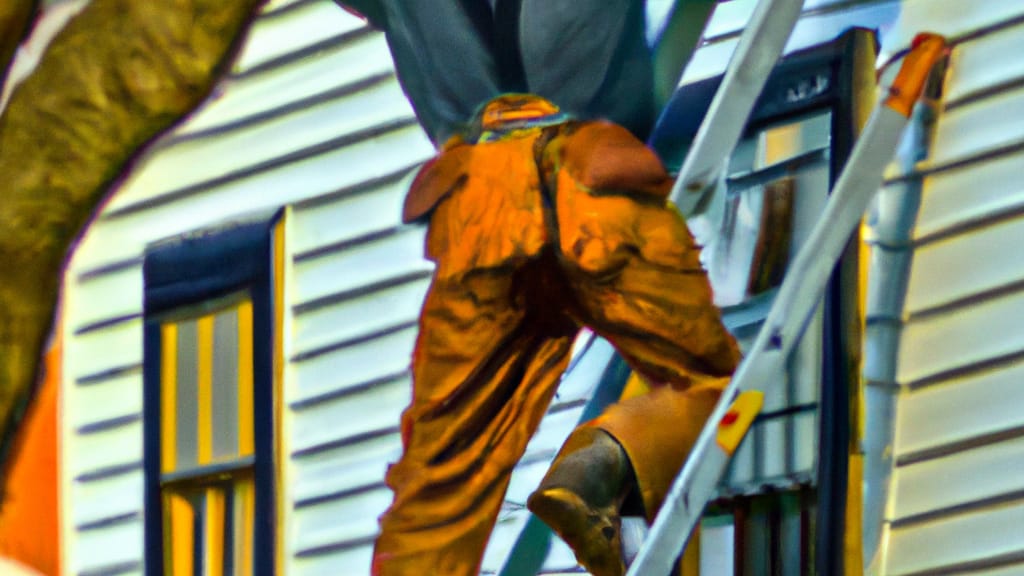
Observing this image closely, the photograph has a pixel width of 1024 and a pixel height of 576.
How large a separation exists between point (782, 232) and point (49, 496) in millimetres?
1283

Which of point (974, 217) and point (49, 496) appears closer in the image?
point (974, 217)

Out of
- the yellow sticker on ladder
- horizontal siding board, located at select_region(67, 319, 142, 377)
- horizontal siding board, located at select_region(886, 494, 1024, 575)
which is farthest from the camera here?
horizontal siding board, located at select_region(67, 319, 142, 377)

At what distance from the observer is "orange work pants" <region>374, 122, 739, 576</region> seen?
2.26 m

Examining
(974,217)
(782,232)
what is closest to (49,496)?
(782,232)

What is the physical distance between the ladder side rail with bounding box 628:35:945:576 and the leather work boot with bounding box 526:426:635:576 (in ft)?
0.19

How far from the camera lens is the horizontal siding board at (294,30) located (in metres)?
2.68

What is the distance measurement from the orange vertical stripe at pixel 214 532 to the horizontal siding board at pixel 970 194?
1.12 meters

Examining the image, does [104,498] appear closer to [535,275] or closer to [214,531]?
[214,531]

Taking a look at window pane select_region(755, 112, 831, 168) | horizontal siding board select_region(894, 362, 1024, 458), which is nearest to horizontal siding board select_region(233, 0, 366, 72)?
window pane select_region(755, 112, 831, 168)

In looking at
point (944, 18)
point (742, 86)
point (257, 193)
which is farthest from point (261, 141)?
point (944, 18)

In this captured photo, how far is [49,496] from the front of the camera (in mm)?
2863

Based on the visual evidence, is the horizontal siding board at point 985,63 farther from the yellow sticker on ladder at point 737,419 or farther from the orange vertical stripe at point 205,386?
the orange vertical stripe at point 205,386

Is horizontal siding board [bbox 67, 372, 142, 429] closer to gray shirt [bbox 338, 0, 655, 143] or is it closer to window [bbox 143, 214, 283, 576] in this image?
window [bbox 143, 214, 283, 576]

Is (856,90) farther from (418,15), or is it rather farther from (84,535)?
(84,535)
